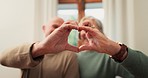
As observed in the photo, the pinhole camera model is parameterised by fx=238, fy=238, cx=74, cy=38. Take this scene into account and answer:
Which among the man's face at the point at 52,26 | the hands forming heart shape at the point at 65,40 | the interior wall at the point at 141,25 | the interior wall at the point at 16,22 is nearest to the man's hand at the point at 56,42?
the hands forming heart shape at the point at 65,40

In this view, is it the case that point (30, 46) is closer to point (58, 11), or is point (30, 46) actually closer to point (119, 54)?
point (119, 54)

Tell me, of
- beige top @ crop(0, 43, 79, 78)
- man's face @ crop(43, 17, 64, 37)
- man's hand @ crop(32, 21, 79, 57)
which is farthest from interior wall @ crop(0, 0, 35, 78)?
man's hand @ crop(32, 21, 79, 57)

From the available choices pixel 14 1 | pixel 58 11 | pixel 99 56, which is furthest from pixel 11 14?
pixel 99 56

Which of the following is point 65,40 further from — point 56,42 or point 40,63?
point 40,63

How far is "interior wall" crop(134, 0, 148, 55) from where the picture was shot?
1.72m

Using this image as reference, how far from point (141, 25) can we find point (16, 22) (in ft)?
3.38

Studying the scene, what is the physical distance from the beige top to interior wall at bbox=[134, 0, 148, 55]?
25.1 inches

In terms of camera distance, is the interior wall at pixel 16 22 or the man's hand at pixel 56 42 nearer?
the man's hand at pixel 56 42

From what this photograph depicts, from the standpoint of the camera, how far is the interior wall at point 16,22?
202 cm

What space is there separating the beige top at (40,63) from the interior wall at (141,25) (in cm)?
64

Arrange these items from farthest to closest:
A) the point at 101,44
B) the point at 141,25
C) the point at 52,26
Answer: the point at 141,25 → the point at 52,26 → the point at 101,44

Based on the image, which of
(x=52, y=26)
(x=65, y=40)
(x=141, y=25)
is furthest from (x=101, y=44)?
(x=141, y=25)

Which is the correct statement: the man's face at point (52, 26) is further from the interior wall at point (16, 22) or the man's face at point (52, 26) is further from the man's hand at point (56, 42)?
the interior wall at point (16, 22)

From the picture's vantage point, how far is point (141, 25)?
174 cm
